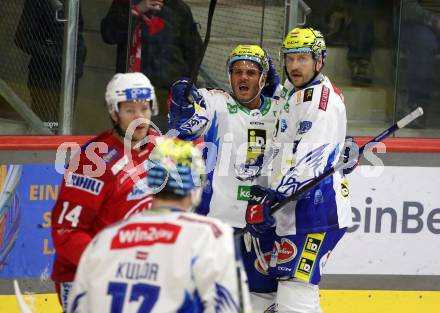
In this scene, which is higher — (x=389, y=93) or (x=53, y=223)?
(x=389, y=93)

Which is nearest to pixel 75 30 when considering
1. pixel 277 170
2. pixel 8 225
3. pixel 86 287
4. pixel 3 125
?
pixel 3 125

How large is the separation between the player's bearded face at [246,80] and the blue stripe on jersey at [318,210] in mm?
573

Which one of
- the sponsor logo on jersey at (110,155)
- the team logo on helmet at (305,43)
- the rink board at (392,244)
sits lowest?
the rink board at (392,244)

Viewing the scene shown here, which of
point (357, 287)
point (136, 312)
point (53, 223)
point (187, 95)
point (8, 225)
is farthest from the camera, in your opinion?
point (357, 287)

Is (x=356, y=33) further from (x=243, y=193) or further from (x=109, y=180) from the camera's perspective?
(x=109, y=180)

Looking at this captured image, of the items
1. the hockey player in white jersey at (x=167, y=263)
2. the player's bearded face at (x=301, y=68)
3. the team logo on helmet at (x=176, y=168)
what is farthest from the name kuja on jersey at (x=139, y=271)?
the player's bearded face at (x=301, y=68)

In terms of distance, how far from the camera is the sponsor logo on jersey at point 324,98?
5449 millimetres

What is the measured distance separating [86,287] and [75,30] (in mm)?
3186

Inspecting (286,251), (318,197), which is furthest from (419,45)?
(286,251)

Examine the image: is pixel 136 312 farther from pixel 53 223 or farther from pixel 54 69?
pixel 54 69

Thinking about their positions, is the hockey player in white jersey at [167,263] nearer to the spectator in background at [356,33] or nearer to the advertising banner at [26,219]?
the advertising banner at [26,219]

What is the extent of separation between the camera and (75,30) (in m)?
6.59

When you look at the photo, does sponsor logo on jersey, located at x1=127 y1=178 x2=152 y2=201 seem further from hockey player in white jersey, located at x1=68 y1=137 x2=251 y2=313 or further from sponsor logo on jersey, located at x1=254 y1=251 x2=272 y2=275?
sponsor logo on jersey, located at x1=254 y1=251 x2=272 y2=275

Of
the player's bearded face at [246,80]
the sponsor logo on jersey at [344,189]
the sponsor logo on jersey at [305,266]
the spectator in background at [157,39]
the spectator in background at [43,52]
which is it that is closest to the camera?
the sponsor logo on jersey at [305,266]
